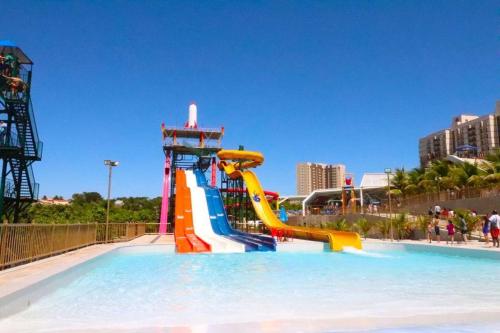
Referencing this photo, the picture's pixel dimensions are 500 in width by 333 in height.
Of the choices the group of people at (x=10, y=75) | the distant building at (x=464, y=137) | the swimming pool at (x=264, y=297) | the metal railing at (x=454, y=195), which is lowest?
the swimming pool at (x=264, y=297)

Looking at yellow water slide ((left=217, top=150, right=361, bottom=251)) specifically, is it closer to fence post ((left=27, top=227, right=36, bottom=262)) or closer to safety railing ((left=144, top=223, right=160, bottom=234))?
safety railing ((left=144, top=223, right=160, bottom=234))

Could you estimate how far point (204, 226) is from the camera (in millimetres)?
20141

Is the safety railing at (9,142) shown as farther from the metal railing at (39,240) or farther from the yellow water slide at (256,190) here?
the yellow water slide at (256,190)

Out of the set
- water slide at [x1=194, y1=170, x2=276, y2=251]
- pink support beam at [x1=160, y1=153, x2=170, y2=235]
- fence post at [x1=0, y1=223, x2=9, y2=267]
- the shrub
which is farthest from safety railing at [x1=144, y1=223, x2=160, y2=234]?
fence post at [x1=0, y1=223, x2=9, y2=267]

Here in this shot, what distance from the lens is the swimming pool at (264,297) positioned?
440 centimetres

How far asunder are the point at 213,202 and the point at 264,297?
16.6 m

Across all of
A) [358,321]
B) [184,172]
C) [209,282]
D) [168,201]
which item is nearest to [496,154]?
[184,172]

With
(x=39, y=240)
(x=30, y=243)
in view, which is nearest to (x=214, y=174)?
(x=39, y=240)

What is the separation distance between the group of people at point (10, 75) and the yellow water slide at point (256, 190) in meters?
11.0

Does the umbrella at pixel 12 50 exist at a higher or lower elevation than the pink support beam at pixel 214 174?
higher

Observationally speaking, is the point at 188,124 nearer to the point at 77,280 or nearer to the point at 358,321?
the point at 77,280

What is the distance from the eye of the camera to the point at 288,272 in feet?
31.5

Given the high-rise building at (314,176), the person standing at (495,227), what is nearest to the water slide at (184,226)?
the person standing at (495,227)

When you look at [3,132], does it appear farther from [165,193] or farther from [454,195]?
[454,195]
